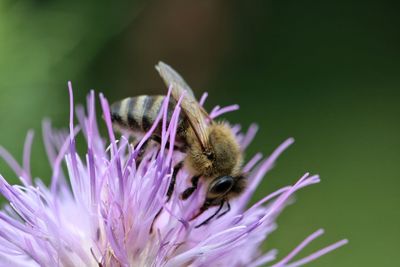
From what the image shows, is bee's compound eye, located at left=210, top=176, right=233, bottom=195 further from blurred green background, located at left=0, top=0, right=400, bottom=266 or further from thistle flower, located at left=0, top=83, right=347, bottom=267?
blurred green background, located at left=0, top=0, right=400, bottom=266

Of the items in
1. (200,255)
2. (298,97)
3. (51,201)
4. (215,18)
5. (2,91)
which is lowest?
(200,255)

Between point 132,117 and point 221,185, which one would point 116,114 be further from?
point 221,185

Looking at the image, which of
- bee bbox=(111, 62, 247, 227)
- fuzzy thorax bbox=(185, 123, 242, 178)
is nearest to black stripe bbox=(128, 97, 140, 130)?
bee bbox=(111, 62, 247, 227)

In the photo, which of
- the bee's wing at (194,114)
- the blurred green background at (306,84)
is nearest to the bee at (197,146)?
the bee's wing at (194,114)

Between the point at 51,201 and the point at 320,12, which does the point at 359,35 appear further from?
the point at 51,201

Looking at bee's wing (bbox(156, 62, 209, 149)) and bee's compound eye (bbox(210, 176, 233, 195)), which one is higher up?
bee's wing (bbox(156, 62, 209, 149))

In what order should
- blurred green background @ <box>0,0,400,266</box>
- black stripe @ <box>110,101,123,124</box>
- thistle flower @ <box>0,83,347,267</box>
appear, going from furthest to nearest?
blurred green background @ <box>0,0,400,266</box>
black stripe @ <box>110,101,123,124</box>
thistle flower @ <box>0,83,347,267</box>

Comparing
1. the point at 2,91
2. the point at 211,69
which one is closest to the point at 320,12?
the point at 211,69
